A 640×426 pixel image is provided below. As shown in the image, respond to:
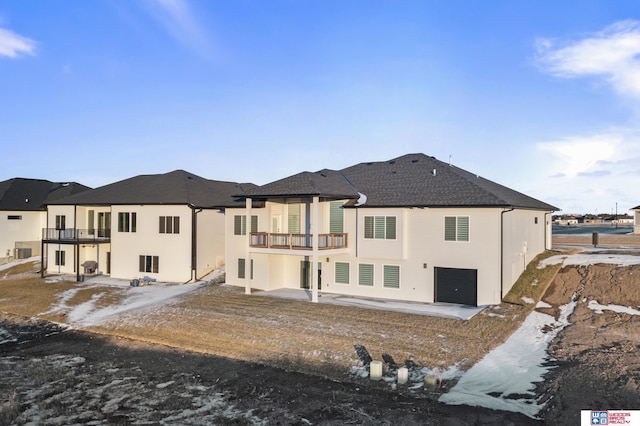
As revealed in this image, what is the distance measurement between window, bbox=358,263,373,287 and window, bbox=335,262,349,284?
85 centimetres

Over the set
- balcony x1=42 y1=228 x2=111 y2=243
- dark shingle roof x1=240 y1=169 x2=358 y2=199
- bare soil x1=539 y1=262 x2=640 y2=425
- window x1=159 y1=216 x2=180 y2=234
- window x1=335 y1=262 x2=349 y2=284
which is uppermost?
dark shingle roof x1=240 y1=169 x2=358 y2=199

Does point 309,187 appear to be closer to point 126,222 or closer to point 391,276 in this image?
point 391,276

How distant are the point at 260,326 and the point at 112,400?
771cm

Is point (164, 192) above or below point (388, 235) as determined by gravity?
above

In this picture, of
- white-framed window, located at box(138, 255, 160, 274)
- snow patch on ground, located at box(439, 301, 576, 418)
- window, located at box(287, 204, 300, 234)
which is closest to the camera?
snow patch on ground, located at box(439, 301, 576, 418)

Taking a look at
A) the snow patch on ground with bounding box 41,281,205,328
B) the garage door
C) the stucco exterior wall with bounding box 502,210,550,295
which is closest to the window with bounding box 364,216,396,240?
the garage door

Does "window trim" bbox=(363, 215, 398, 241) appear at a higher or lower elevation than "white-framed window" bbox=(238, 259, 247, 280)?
higher

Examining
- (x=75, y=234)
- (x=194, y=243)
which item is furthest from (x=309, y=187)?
(x=75, y=234)

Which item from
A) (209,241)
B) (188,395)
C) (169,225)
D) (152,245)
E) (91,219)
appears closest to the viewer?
(188,395)

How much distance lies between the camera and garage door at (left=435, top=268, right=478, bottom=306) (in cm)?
2270

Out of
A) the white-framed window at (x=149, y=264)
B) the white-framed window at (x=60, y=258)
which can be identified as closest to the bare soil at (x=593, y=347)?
the white-framed window at (x=149, y=264)

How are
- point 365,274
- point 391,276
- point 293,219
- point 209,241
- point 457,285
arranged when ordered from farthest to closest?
point 209,241 < point 293,219 < point 365,274 < point 391,276 < point 457,285

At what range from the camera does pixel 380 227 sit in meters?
25.0

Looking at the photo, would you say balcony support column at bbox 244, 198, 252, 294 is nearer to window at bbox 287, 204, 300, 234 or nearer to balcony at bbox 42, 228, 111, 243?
window at bbox 287, 204, 300, 234
